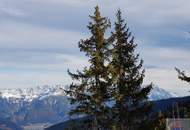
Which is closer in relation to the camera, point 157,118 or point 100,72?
point 100,72

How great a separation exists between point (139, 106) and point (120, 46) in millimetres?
7201

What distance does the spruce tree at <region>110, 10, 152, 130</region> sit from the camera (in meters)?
53.3

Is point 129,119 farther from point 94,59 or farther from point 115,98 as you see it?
point 94,59

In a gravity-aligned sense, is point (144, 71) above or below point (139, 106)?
above

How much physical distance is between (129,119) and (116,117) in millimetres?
1894

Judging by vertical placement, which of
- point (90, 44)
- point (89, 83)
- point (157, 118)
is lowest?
point (157, 118)

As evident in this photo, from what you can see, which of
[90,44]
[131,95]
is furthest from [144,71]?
[90,44]

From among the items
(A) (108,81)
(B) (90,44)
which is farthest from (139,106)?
(B) (90,44)

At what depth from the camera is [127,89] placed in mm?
54156

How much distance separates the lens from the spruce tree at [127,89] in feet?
175

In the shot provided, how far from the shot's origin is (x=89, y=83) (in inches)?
2041

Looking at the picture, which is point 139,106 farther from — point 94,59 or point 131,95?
point 94,59

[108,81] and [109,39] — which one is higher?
[109,39]

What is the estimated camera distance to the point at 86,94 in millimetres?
51125
